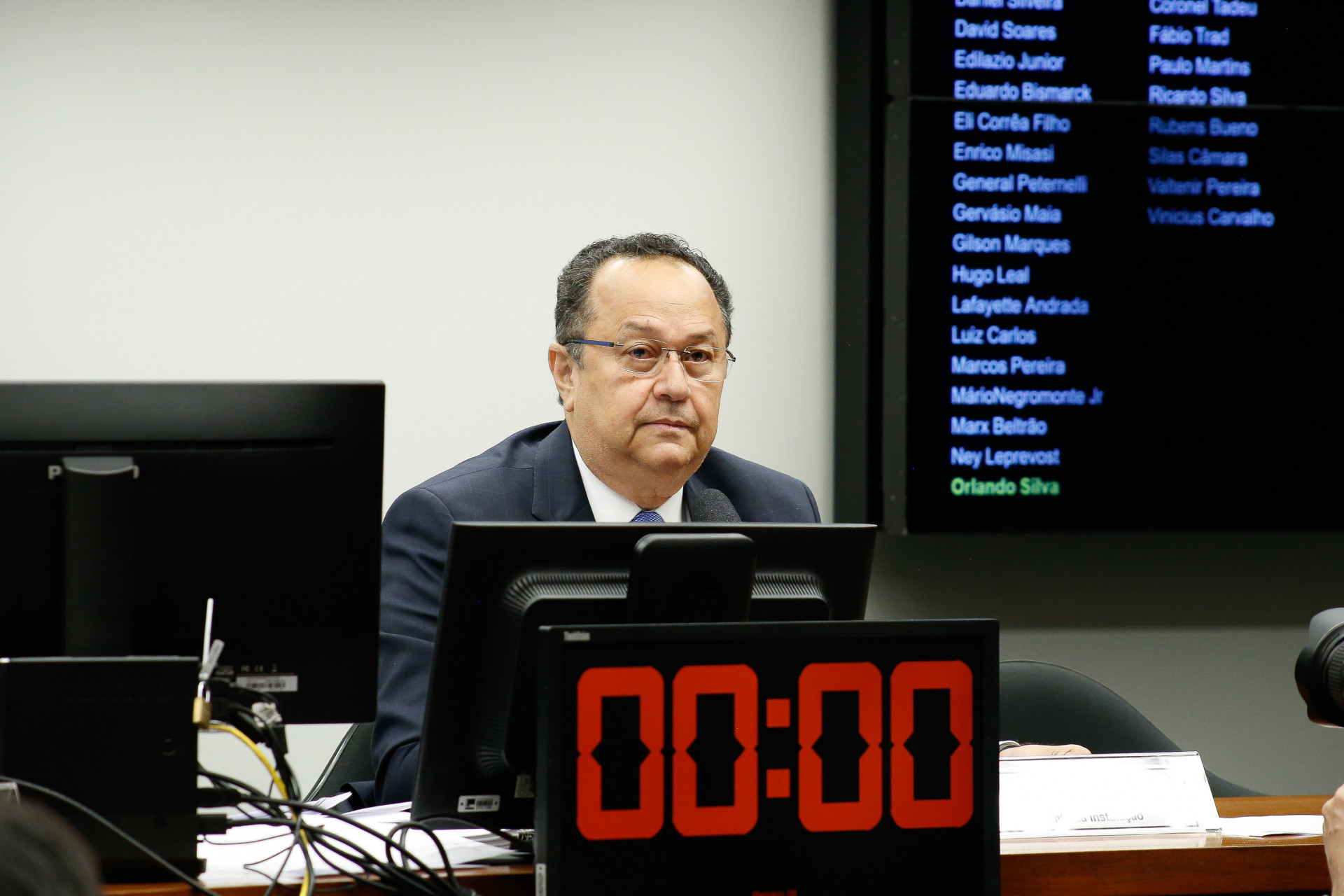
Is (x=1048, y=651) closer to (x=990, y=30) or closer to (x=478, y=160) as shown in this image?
(x=990, y=30)

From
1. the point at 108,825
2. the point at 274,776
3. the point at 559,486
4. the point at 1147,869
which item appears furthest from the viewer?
the point at 559,486

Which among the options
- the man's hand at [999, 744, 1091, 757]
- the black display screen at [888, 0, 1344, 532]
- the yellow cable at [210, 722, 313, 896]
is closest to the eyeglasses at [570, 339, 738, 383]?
the black display screen at [888, 0, 1344, 532]

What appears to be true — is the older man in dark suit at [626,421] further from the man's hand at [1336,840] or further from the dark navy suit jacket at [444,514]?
the man's hand at [1336,840]

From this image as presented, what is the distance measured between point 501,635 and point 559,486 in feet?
2.78

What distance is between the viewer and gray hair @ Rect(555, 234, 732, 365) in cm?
214

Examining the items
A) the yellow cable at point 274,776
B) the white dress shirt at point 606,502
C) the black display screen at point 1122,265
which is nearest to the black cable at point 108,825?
the yellow cable at point 274,776

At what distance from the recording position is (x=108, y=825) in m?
1.09

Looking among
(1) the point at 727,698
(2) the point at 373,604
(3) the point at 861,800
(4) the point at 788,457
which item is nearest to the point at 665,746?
(1) the point at 727,698

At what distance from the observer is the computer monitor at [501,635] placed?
1225mm

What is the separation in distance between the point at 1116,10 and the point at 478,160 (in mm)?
1413

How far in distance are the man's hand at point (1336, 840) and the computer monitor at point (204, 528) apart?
3.25 feet

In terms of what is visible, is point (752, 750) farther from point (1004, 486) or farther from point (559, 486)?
point (1004, 486)

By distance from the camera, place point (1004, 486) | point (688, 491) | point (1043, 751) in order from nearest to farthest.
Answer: point (1043, 751)
point (688, 491)
point (1004, 486)

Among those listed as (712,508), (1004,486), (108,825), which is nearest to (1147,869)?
(712,508)
